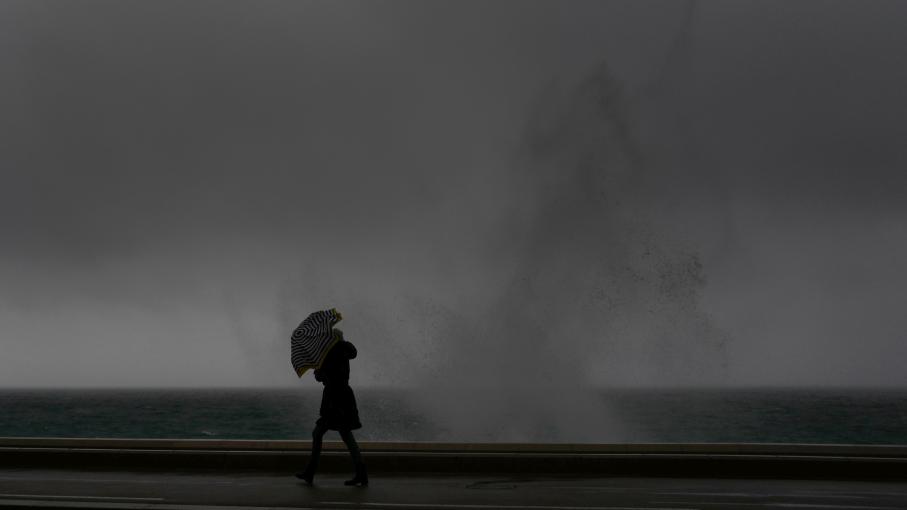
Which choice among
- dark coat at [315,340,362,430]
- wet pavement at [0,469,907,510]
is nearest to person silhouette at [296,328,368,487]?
dark coat at [315,340,362,430]

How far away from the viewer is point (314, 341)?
9805 millimetres

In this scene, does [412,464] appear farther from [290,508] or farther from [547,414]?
[547,414]

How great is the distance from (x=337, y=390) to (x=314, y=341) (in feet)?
2.06

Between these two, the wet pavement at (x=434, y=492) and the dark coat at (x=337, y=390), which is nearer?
the wet pavement at (x=434, y=492)

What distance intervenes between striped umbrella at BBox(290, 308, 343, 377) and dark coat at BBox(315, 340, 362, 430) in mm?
94

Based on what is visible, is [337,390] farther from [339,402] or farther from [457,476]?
[457,476]

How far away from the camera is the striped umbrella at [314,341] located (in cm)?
974

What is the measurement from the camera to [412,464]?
37.4 ft

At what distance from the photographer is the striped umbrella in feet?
32.0

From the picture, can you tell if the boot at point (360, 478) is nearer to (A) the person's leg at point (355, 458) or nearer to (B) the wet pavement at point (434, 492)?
(A) the person's leg at point (355, 458)

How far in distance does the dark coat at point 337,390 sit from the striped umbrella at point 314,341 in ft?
0.31

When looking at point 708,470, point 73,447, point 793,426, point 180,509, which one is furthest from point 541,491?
point 793,426

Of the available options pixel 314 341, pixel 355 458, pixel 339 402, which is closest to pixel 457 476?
pixel 355 458

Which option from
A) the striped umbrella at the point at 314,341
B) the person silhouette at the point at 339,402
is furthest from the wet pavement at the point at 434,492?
the striped umbrella at the point at 314,341
